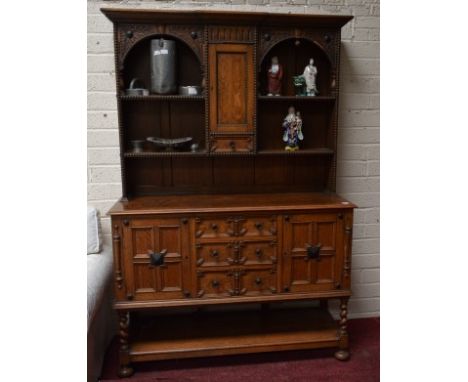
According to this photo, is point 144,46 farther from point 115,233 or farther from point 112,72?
point 115,233

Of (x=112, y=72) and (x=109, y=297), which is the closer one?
(x=112, y=72)

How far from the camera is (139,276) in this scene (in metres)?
2.00

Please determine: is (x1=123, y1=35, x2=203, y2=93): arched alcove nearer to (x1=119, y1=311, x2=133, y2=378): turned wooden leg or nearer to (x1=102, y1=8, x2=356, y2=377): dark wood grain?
(x1=102, y1=8, x2=356, y2=377): dark wood grain

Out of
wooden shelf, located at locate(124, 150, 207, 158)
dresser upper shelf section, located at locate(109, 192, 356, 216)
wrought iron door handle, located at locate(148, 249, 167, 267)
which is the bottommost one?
wrought iron door handle, located at locate(148, 249, 167, 267)

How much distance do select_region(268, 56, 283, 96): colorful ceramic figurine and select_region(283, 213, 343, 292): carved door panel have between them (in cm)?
82

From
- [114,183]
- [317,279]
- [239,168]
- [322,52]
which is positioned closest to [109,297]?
[114,183]

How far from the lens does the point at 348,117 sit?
251 cm

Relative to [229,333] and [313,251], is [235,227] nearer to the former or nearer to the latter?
[313,251]

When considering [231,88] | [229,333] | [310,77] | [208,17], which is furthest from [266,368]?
[208,17]

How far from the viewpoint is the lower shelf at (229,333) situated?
6.93 feet

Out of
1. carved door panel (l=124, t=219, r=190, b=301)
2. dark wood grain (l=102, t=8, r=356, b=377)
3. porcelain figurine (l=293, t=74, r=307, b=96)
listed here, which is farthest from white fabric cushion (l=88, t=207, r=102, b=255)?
porcelain figurine (l=293, t=74, r=307, b=96)

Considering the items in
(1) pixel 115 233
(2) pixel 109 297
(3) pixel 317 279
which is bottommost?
(2) pixel 109 297

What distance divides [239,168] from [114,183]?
0.84m

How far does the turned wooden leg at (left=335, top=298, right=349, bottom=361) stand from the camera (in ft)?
7.15
